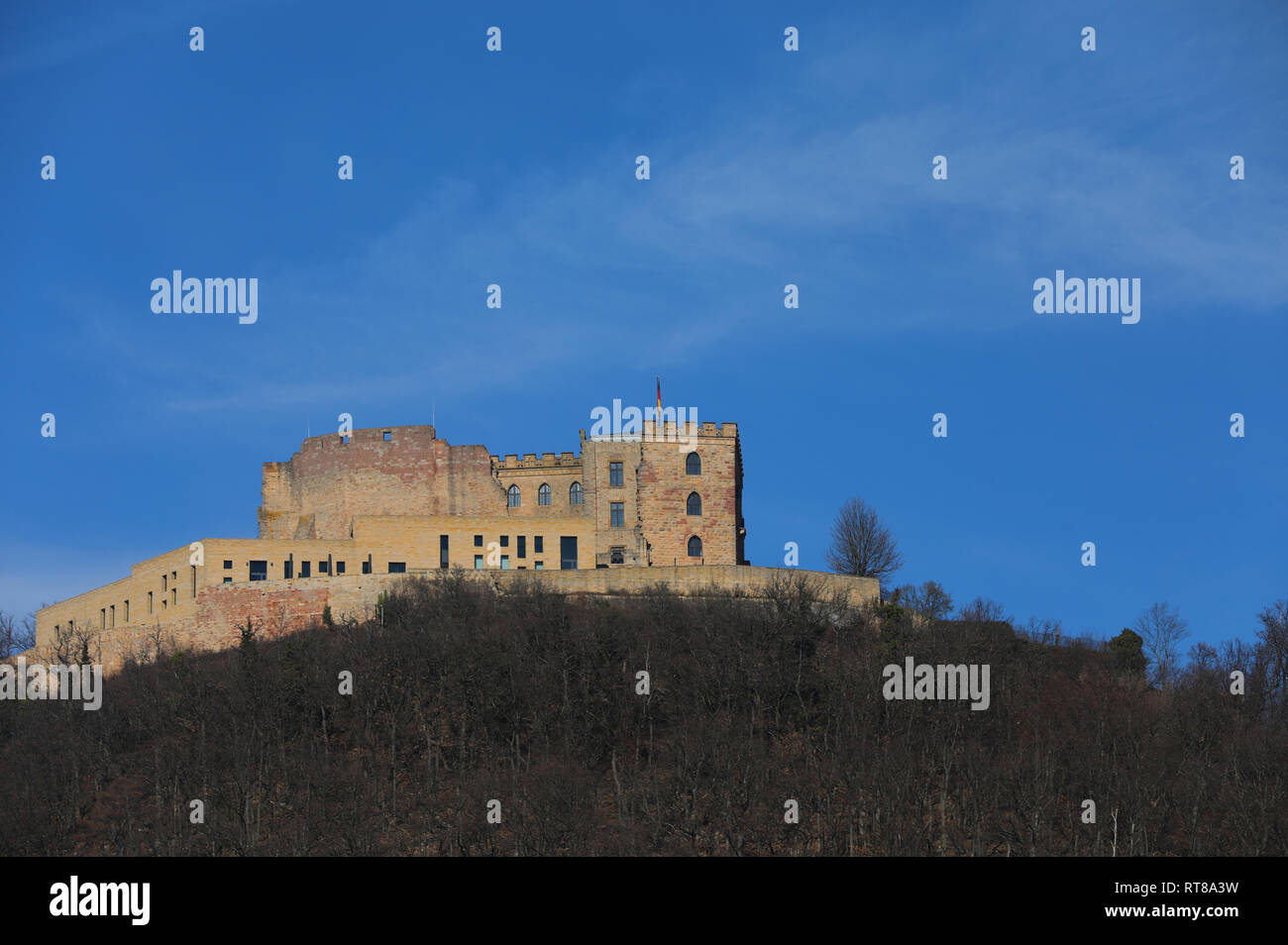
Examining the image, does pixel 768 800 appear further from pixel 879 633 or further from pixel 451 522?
pixel 451 522

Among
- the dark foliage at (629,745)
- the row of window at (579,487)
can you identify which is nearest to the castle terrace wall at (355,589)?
the dark foliage at (629,745)

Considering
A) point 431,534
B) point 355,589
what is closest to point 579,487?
point 431,534

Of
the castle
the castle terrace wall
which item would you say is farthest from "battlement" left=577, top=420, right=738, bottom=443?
the castle terrace wall

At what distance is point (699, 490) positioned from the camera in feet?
301

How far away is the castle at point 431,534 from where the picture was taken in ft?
278

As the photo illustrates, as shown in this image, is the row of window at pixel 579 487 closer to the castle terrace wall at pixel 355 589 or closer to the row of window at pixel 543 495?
the row of window at pixel 543 495

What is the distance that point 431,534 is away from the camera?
89.4 metres

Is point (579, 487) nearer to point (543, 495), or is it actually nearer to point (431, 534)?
point (543, 495)

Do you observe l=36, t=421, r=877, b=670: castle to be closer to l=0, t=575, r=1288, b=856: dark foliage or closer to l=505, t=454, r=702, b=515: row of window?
l=505, t=454, r=702, b=515: row of window

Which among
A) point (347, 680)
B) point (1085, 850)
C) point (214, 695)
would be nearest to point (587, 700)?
point (347, 680)

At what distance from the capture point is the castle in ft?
278

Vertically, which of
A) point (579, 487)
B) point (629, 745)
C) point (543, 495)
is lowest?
point (629, 745)

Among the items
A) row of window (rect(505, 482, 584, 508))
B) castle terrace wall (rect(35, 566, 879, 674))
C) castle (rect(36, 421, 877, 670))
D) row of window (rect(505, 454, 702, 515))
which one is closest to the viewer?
castle terrace wall (rect(35, 566, 879, 674))
